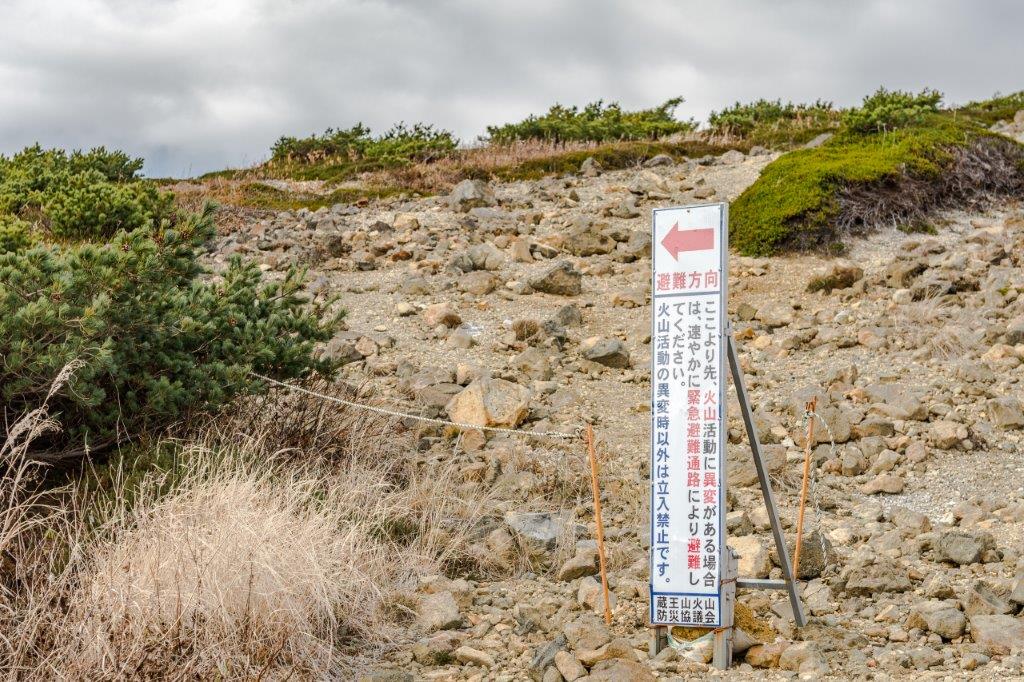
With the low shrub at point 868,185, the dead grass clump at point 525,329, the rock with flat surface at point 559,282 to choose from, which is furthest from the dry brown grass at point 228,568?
the low shrub at point 868,185

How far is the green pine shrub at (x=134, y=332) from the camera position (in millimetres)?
6234

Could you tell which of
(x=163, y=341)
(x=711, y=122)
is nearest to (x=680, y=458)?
(x=163, y=341)

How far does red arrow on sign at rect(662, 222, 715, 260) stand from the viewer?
512cm

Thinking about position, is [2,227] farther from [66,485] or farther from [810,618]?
[810,618]

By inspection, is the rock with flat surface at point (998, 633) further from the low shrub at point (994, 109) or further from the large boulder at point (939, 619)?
the low shrub at point (994, 109)

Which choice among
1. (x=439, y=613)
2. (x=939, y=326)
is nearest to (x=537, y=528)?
(x=439, y=613)

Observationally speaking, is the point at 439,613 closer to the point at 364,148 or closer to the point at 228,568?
the point at 228,568

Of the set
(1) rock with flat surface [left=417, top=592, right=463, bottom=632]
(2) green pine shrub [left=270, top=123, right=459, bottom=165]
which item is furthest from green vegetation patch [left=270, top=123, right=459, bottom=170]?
(1) rock with flat surface [left=417, top=592, right=463, bottom=632]

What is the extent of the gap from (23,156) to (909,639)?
15876mm

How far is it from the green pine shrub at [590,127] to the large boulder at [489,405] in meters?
15.6

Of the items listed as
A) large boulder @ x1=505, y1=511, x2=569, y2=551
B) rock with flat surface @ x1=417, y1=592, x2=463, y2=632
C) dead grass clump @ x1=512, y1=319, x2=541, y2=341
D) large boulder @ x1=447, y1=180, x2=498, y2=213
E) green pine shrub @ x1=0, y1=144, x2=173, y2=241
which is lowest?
rock with flat surface @ x1=417, y1=592, x2=463, y2=632

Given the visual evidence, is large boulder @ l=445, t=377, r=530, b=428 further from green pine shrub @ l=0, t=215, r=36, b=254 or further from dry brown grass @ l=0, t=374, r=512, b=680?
green pine shrub @ l=0, t=215, r=36, b=254

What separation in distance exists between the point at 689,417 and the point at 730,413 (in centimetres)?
413

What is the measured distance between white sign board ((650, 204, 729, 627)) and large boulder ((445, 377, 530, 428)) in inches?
137
